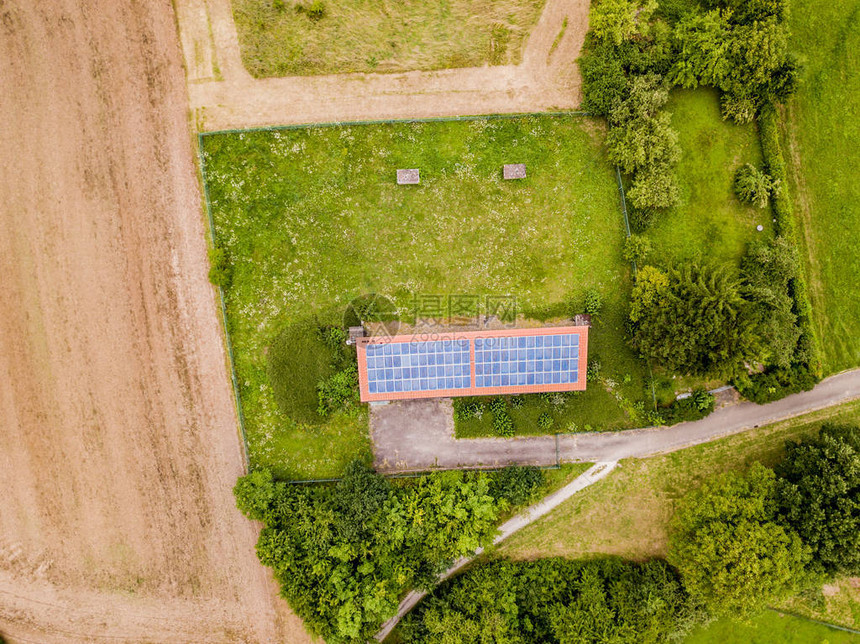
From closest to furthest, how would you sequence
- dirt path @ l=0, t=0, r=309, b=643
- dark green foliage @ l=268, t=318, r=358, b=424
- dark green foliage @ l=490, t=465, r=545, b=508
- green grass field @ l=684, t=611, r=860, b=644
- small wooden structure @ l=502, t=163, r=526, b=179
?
dark green foliage @ l=490, t=465, r=545, b=508 → dirt path @ l=0, t=0, r=309, b=643 → small wooden structure @ l=502, t=163, r=526, b=179 → dark green foliage @ l=268, t=318, r=358, b=424 → green grass field @ l=684, t=611, r=860, b=644

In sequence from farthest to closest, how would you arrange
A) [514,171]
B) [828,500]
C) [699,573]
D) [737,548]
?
[514,171] → [699,573] → [828,500] → [737,548]

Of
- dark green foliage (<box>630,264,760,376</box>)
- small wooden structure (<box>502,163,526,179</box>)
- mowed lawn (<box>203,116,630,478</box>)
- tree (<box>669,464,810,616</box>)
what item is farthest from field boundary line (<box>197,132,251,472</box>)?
tree (<box>669,464,810,616</box>)

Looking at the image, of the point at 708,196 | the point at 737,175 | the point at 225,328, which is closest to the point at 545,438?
the point at 708,196

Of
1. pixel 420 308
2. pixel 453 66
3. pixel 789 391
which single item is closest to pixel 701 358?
pixel 789 391

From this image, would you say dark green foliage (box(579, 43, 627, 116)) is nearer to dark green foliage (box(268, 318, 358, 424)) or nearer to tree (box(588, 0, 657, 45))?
tree (box(588, 0, 657, 45))

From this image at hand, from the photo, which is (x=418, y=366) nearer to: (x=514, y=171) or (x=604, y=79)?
(x=514, y=171)

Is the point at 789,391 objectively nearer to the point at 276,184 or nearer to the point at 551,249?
the point at 551,249
